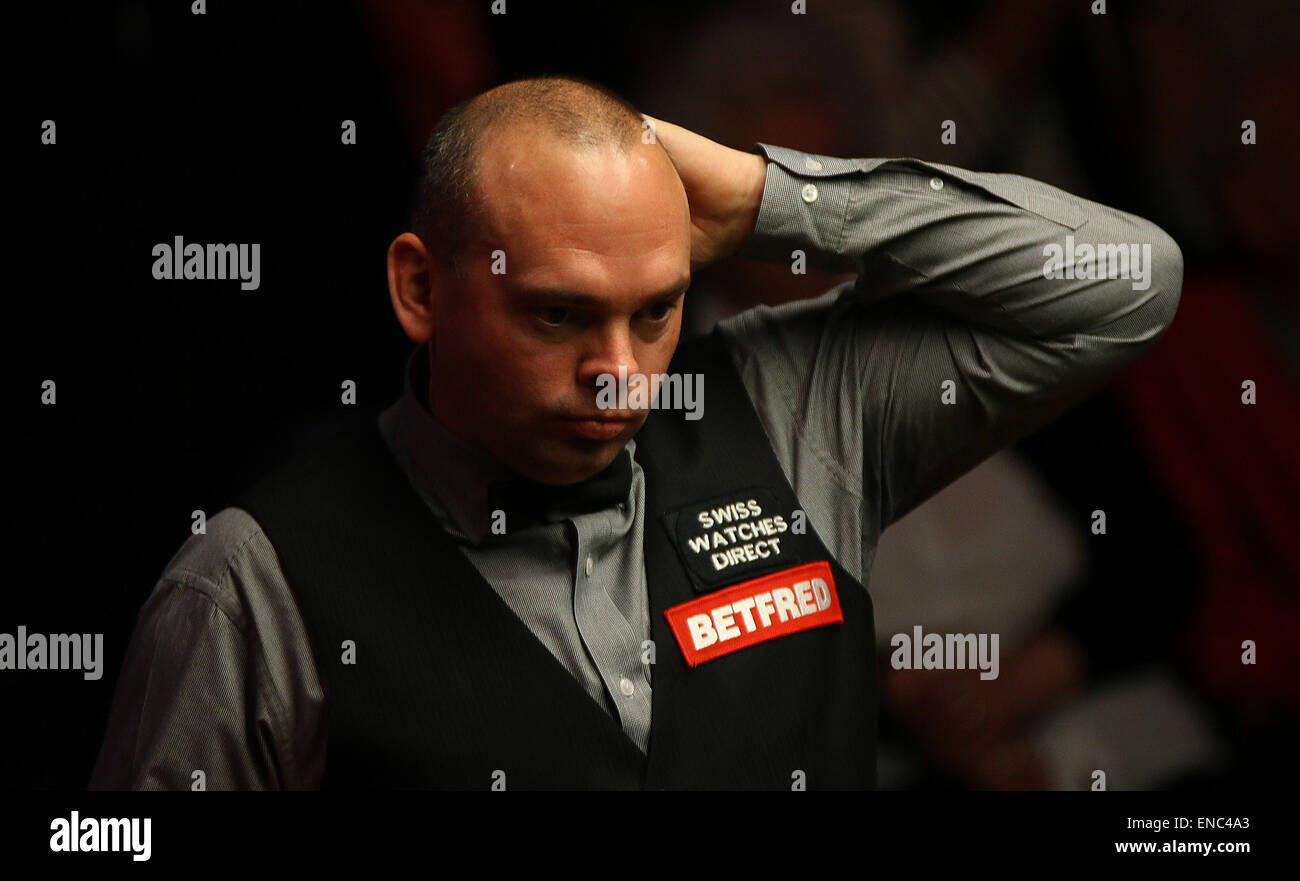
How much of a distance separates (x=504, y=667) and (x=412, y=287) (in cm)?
37

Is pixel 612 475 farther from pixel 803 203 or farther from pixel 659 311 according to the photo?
pixel 803 203

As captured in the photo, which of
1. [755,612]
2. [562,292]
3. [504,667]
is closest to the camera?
[562,292]

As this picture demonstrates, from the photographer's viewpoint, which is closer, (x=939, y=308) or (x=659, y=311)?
(x=659, y=311)

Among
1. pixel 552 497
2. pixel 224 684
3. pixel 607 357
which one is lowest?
pixel 224 684

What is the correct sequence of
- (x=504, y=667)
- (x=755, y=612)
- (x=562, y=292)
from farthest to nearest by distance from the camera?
(x=755, y=612) < (x=504, y=667) < (x=562, y=292)

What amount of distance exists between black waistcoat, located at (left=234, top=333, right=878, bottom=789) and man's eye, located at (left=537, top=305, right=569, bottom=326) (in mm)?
257

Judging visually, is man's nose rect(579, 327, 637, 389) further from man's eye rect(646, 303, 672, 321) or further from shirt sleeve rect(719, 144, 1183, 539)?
shirt sleeve rect(719, 144, 1183, 539)

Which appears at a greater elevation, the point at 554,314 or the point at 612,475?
the point at 554,314

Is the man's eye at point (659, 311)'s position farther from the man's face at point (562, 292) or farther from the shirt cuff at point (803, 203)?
the shirt cuff at point (803, 203)

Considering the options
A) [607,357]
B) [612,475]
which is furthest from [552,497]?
[607,357]

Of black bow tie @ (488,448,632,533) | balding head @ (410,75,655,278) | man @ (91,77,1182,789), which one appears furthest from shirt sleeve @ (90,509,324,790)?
balding head @ (410,75,655,278)

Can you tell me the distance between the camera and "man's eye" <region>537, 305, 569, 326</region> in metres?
1.15

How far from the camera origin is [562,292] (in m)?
1.13
